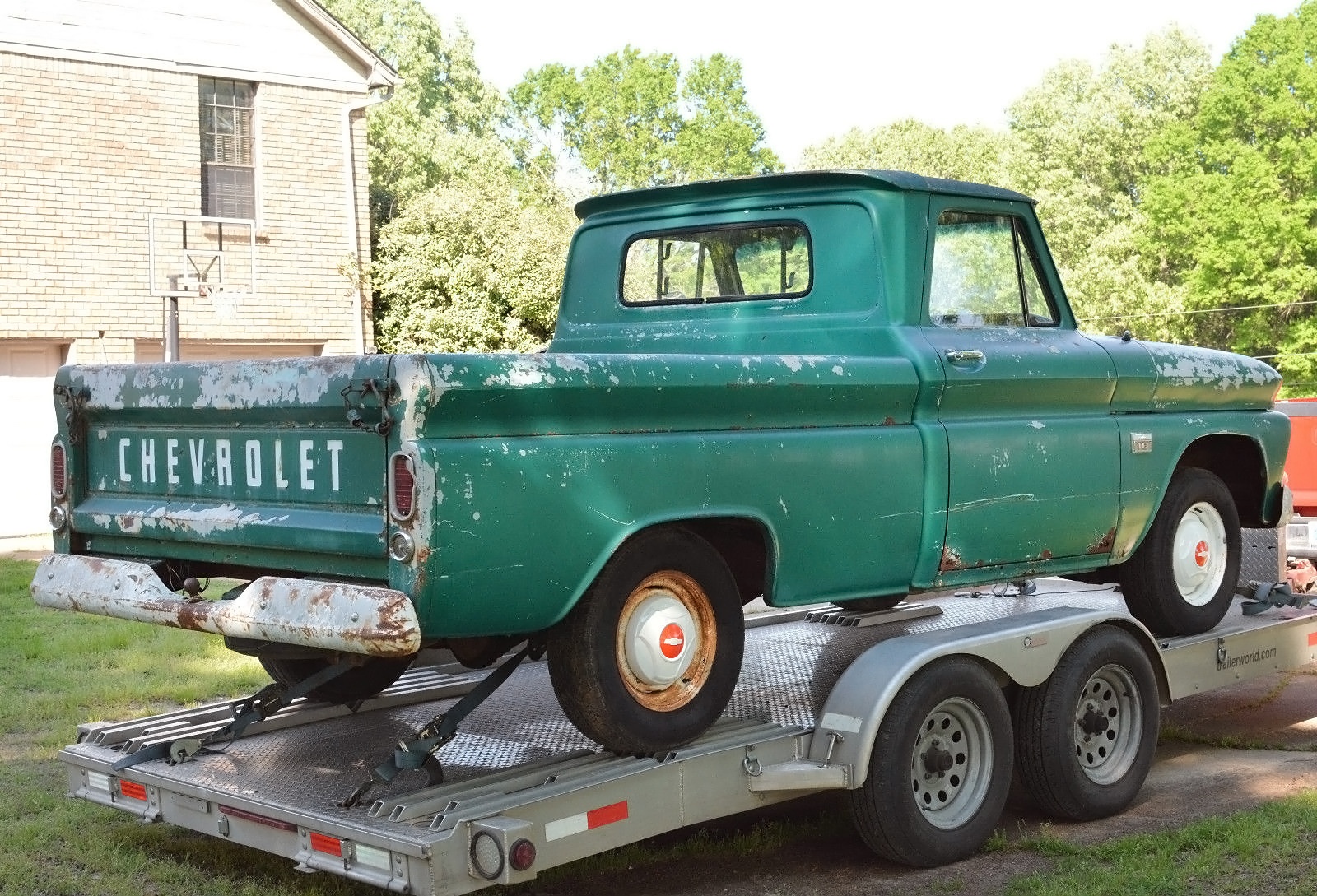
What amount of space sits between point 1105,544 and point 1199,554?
86 cm

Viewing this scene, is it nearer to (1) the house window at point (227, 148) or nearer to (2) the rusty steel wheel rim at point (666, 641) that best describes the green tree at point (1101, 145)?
(1) the house window at point (227, 148)

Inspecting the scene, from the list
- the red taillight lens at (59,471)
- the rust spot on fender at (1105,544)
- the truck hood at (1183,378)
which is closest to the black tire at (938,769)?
the rust spot on fender at (1105,544)

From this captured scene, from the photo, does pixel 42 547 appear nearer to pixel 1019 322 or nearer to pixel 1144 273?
pixel 1019 322

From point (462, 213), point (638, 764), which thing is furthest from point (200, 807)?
point (462, 213)

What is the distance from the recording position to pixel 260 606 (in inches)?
164

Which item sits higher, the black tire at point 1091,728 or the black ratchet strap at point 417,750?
the black ratchet strap at point 417,750

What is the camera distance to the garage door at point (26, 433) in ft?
55.2

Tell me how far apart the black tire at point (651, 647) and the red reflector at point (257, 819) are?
838 millimetres

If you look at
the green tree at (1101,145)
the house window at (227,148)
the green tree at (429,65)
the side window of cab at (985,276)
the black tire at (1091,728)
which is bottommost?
the black tire at (1091,728)

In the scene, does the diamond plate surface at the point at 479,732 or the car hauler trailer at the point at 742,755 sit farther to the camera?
the diamond plate surface at the point at 479,732

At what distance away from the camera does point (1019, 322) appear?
5852 mm

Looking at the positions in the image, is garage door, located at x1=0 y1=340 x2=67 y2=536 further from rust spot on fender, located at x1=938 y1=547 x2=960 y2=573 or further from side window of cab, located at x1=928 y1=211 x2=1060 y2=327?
rust spot on fender, located at x1=938 y1=547 x2=960 y2=573

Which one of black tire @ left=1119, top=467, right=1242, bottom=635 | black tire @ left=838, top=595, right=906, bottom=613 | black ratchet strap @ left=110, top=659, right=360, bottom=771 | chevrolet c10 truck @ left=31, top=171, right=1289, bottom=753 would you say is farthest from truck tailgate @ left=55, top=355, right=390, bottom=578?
black tire @ left=1119, top=467, right=1242, bottom=635

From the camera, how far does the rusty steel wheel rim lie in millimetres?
4391
